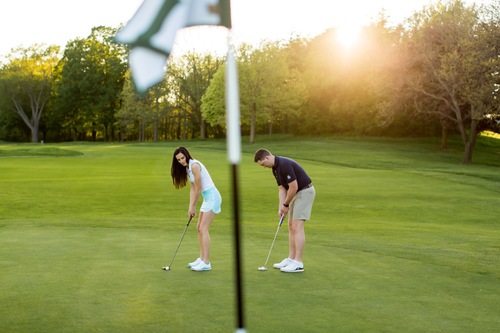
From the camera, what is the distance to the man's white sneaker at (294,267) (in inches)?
419

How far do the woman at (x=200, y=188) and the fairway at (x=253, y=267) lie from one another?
0.23m

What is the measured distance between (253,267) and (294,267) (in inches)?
28.7

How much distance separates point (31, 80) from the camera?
10575 centimetres

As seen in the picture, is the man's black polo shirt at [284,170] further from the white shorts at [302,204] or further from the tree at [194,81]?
the tree at [194,81]

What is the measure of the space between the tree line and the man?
9.84 m

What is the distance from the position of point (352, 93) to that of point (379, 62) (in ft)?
70.8

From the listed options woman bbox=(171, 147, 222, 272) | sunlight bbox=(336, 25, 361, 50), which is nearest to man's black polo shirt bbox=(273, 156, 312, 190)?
woman bbox=(171, 147, 222, 272)

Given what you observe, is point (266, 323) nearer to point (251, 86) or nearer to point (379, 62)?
point (379, 62)

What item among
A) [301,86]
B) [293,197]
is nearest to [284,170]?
[293,197]

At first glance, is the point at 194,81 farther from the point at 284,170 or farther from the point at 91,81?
the point at 284,170

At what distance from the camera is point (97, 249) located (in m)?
12.8

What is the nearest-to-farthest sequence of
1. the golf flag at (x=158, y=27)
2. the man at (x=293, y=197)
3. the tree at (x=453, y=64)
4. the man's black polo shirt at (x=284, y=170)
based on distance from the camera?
1. the golf flag at (x=158, y=27)
2. the man at (x=293, y=197)
3. the man's black polo shirt at (x=284, y=170)
4. the tree at (x=453, y=64)

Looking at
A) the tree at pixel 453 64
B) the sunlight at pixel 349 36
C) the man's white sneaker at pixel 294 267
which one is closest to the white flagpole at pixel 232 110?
the man's white sneaker at pixel 294 267

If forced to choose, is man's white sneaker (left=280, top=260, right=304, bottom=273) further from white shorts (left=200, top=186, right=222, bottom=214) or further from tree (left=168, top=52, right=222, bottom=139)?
tree (left=168, top=52, right=222, bottom=139)
